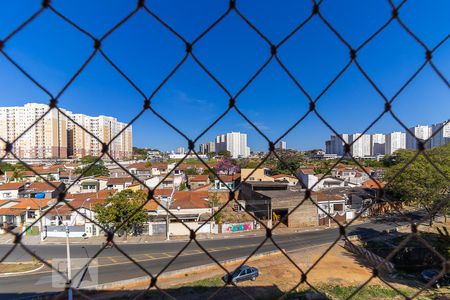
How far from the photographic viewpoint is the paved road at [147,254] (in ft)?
20.9

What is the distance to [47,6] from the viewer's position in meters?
0.73

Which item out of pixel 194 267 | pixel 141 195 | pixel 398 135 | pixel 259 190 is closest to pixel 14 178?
pixel 141 195

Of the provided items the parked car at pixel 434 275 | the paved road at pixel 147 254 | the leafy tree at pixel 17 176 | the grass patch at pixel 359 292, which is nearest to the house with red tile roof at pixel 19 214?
the paved road at pixel 147 254

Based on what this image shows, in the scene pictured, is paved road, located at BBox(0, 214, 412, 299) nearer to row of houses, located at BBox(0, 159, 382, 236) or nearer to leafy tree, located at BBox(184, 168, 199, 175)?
row of houses, located at BBox(0, 159, 382, 236)

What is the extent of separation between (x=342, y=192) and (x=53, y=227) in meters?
12.4

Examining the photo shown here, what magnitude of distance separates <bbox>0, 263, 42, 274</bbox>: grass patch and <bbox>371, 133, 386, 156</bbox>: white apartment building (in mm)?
34270

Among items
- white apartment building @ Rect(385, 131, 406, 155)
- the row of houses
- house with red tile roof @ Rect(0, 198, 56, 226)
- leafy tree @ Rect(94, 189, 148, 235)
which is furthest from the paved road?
white apartment building @ Rect(385, 131, 406, 155)

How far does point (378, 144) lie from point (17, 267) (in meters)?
35.1

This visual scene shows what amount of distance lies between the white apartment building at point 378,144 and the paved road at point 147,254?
25063mm

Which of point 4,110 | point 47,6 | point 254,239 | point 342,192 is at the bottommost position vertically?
point 254,239

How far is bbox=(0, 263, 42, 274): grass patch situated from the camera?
23.5ft

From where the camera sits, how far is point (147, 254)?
838 cm

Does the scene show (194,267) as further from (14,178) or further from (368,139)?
(368,139)

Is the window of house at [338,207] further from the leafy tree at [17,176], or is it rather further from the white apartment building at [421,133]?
the leafy tree at [17,176]
